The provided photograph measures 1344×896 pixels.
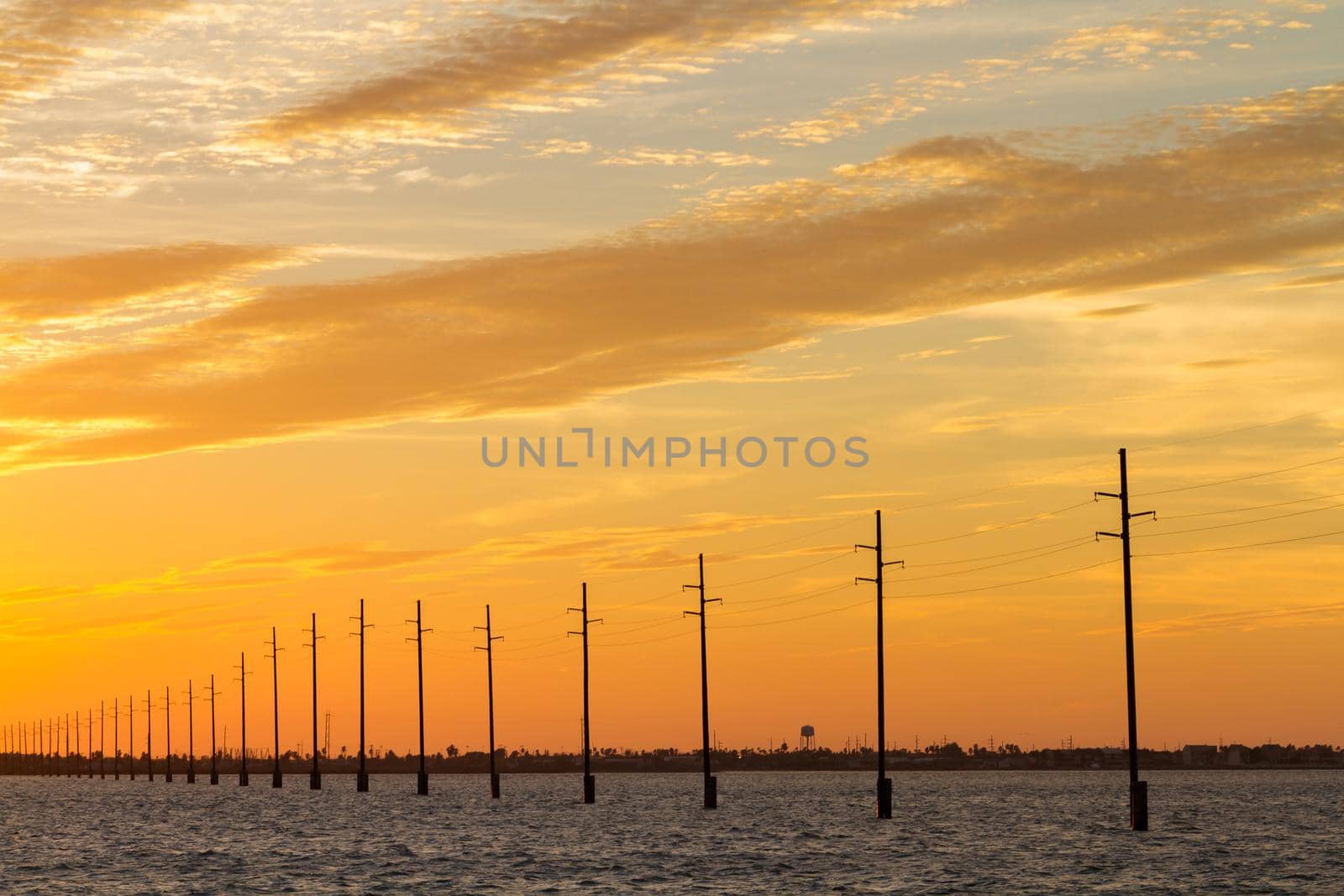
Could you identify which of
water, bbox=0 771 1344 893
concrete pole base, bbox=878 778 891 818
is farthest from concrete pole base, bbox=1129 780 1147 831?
concrete pole base, bbox=878 778 891 818

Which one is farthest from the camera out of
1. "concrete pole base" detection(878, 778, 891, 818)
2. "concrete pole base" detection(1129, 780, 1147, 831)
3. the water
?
"concrete pole base" detection(878, 778, 891, 818)

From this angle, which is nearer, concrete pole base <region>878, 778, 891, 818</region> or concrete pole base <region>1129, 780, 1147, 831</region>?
concrete pole base <region>1129, 780, 1147, 831</region>

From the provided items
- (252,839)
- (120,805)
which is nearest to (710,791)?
(252,839)

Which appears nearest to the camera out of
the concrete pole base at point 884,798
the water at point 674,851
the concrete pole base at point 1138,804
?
the water at point 674,851

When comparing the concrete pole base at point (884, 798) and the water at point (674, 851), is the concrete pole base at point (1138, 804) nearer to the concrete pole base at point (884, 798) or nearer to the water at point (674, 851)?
the water at point (674, 851)

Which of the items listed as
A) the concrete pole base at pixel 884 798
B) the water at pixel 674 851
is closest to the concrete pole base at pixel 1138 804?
the water at pixel 674 851

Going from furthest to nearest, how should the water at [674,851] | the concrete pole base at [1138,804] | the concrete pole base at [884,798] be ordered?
the concrete pole base at [884,798], the concrete pole base at [1138,804], the water at [674,851]

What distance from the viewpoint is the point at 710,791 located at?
12356cm

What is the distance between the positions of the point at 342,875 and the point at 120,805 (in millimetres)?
127051

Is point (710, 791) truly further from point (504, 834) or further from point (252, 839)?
point (252, 839)

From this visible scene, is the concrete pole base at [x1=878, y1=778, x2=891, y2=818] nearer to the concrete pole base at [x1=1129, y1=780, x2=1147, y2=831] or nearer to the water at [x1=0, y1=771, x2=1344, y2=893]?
the water at [x1=0, y1=771, x2=1344, y2=893]

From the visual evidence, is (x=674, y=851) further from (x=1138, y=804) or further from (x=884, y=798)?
(x=1138, y=804)

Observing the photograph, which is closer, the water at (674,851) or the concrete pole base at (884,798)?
the water at (674,851)

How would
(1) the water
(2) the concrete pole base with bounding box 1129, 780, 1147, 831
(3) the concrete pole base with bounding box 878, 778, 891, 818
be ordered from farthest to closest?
(3) the concrete pole base with bounding box 878, 778, 891, 818
(2) the concrete pole base with bounding box 1129, 780, 1147, 831
(1) the water
